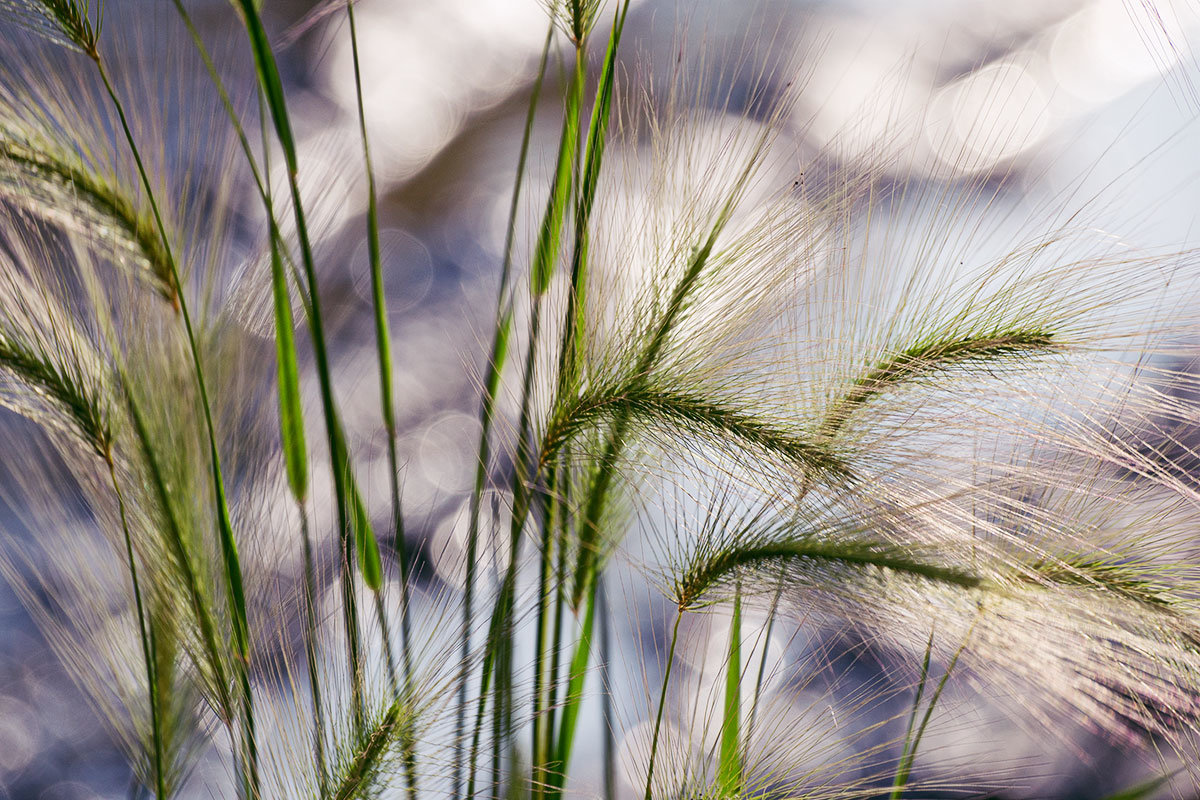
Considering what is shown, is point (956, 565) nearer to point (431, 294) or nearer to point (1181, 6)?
point (1181, 6)

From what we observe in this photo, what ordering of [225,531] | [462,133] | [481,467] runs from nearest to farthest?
[225,531] → [481,467] → [462,133]

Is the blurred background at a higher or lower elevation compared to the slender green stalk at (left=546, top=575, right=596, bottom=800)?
higher

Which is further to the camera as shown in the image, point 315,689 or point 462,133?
point 462,133

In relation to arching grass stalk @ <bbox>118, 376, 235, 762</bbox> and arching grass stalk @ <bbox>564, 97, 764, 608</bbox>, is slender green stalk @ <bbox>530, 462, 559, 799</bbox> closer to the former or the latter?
arching grass stalk @ <bbox>564, 97, 764, 608</bbox>

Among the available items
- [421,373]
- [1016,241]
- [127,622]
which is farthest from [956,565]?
[421,373]

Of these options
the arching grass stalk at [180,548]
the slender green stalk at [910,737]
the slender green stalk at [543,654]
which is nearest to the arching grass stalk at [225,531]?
the arching grass stalk at [180,548]

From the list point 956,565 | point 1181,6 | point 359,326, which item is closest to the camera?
point 956,565

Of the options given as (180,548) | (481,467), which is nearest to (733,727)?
(481,467)

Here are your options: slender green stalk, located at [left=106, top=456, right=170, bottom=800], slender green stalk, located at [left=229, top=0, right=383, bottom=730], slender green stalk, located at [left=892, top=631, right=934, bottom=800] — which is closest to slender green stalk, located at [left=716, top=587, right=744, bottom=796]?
slender green stalk, located at [left=892, top=631, right=934, bottom=800]

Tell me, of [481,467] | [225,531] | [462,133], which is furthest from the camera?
[462,133]

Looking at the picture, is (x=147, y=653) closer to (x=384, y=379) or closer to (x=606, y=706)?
(x=384, y=379)

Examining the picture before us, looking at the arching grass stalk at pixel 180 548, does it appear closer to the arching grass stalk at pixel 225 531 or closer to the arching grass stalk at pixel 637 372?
the arching grass stalk at pixel 225 531
